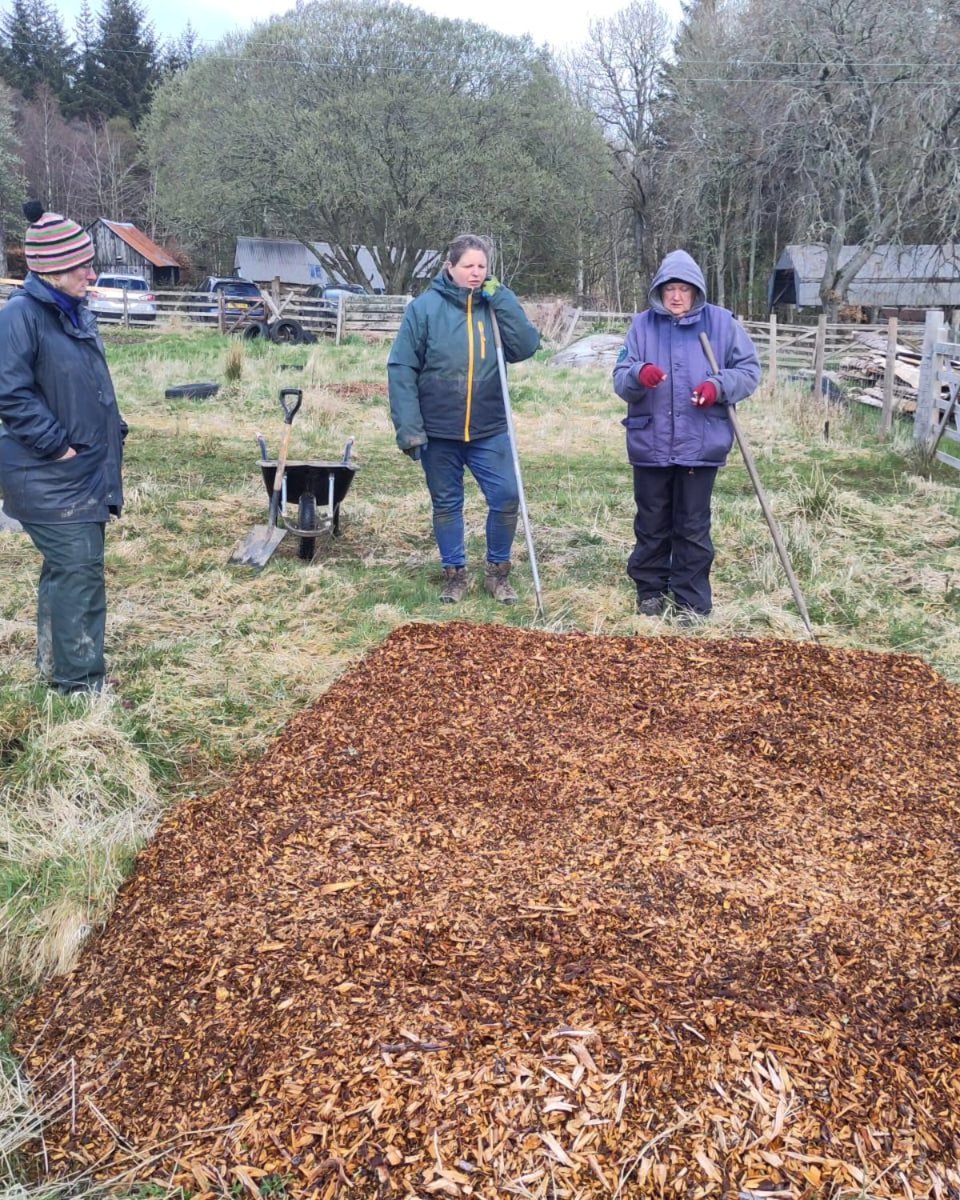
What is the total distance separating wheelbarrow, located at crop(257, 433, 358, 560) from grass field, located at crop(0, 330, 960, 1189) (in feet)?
0.65

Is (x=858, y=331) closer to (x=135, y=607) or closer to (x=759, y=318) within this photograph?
(x=759, y=318)

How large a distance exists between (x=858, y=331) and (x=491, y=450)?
19.8 meters

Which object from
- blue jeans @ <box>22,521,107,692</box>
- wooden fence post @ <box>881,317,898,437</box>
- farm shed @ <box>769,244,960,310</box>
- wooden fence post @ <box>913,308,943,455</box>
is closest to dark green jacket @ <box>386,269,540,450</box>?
blue jeans @ <box>22,521,107,692</box>

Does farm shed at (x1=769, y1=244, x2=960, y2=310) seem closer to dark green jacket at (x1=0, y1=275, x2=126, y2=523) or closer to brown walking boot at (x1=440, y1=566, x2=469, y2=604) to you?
brown walking boot at (x1=440, y1=566, x2=469, y2=604)

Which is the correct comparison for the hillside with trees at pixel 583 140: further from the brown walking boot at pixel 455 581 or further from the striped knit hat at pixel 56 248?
the striped knit hat at pixel 56 248

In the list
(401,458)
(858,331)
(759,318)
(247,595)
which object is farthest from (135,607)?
(759,318)

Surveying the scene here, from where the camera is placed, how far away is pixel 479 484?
18.9 ft

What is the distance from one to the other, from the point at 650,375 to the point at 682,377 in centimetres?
20

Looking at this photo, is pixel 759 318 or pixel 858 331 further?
pixel 759 318

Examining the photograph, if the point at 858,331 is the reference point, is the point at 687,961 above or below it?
below

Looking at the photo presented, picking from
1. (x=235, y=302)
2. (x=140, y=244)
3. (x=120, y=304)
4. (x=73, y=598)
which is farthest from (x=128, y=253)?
(x=73, y=598)

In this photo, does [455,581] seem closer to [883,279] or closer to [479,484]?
[479,484]

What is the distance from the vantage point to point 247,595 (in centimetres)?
593

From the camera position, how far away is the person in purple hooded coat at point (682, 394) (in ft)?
16.4
